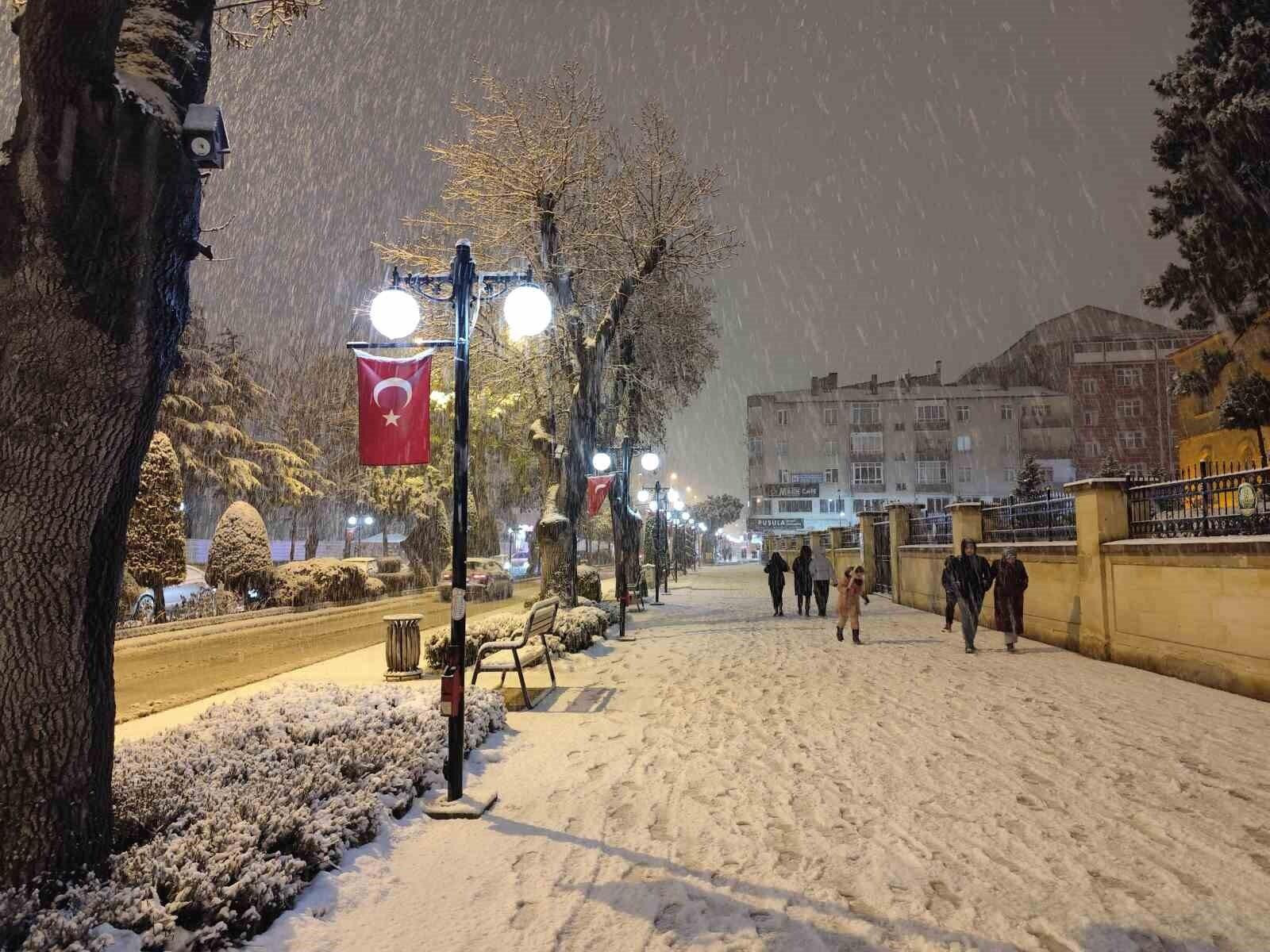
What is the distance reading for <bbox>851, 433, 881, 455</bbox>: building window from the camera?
265 feet

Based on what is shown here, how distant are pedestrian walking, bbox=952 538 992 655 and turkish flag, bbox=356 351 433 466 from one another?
10.1 m

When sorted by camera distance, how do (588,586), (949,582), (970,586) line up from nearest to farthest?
(970,586)
(949,582)
(588,586)

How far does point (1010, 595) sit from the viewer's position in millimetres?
13594

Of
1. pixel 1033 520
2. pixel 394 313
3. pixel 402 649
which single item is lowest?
pixel 402 649

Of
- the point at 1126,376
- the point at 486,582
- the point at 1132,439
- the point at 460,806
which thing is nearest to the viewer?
the point at 460,806

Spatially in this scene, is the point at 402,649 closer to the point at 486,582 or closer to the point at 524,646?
the point at 524,646

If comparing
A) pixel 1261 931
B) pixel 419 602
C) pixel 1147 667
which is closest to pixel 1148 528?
pixel 1147 667

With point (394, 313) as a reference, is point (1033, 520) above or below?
below

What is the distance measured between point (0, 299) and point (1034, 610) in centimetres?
1565

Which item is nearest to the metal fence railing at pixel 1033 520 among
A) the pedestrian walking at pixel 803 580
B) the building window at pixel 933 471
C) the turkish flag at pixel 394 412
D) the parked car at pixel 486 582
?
the pedestrian walking at pixel 803 580


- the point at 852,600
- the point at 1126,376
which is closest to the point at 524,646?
the point at 852,600

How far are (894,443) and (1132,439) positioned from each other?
20.3 metres

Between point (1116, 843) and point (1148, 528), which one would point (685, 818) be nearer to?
point (1116, 843)

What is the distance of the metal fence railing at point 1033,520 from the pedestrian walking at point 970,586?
5.68 ft
